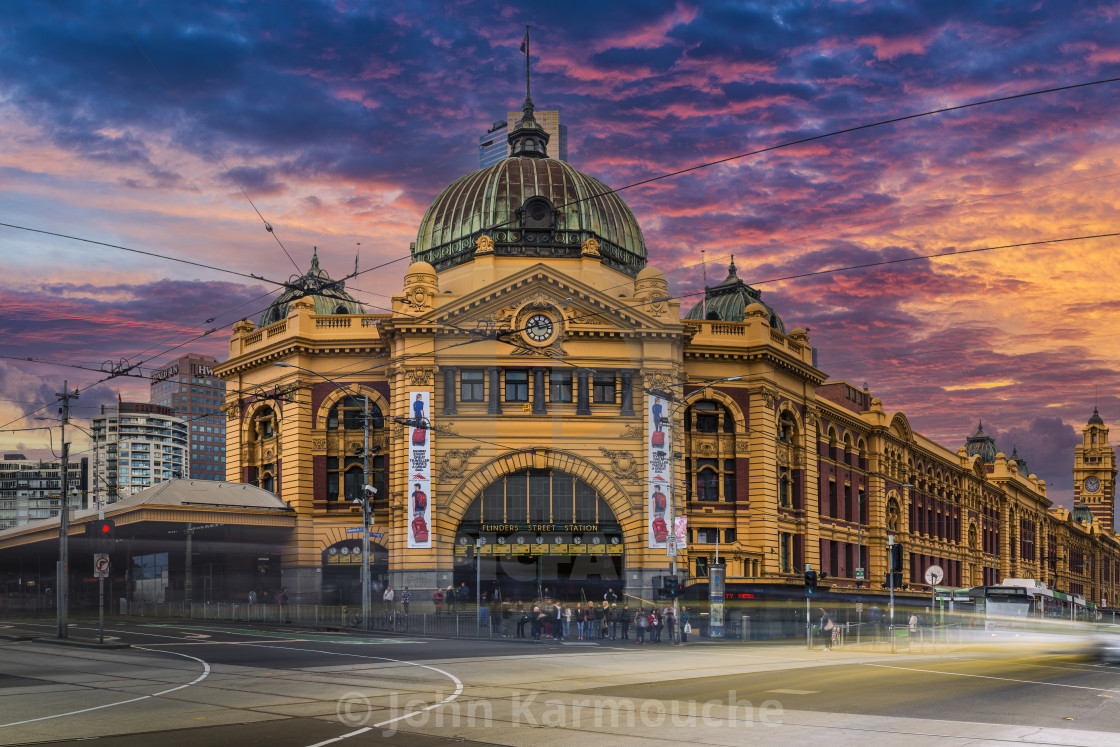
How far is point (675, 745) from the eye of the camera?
17469 mm

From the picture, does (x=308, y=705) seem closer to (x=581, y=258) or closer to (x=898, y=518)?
(x=581, y=258)

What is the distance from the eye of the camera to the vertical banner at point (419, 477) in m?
61.1

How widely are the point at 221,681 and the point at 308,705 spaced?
5.43 m

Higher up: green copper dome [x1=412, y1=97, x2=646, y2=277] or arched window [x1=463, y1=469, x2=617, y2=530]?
green copper dome [x1=412, y1=97, x2=646, y2=277]

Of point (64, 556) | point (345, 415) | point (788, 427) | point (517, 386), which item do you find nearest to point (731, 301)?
point (788, 427)

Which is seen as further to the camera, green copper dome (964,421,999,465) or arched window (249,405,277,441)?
green copper dome (964,421,999,465)

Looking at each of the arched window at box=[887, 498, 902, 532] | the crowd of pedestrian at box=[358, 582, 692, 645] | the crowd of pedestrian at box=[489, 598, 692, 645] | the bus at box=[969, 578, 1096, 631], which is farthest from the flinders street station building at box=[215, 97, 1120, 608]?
the arched window at box=[887, 498, 902, 532]

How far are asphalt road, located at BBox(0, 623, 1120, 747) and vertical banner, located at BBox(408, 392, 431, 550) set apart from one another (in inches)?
851

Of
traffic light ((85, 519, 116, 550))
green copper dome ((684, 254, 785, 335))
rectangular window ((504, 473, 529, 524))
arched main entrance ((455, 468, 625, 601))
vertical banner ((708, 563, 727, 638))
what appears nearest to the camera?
vertical banner ((708, 563, 727, 638))

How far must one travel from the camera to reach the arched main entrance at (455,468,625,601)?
62.2 m

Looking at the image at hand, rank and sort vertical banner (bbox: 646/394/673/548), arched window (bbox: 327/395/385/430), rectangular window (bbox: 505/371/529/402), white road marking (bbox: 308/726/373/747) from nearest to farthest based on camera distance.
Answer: white road marking (bbox: 308/726/373/747), vertical banner (bbox: 646/394/673/548), rectangular window (bbox: 505/371/529/402), arched window (bbox: 327/395/385/430)

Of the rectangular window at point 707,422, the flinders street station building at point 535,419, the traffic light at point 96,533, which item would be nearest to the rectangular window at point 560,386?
the flinders street station building at point 535,419

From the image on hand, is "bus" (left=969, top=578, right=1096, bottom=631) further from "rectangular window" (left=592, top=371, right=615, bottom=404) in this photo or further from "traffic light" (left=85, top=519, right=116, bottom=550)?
"traffic light" (left=85, top=519, right=116, bottom=550)

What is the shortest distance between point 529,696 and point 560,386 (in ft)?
131
